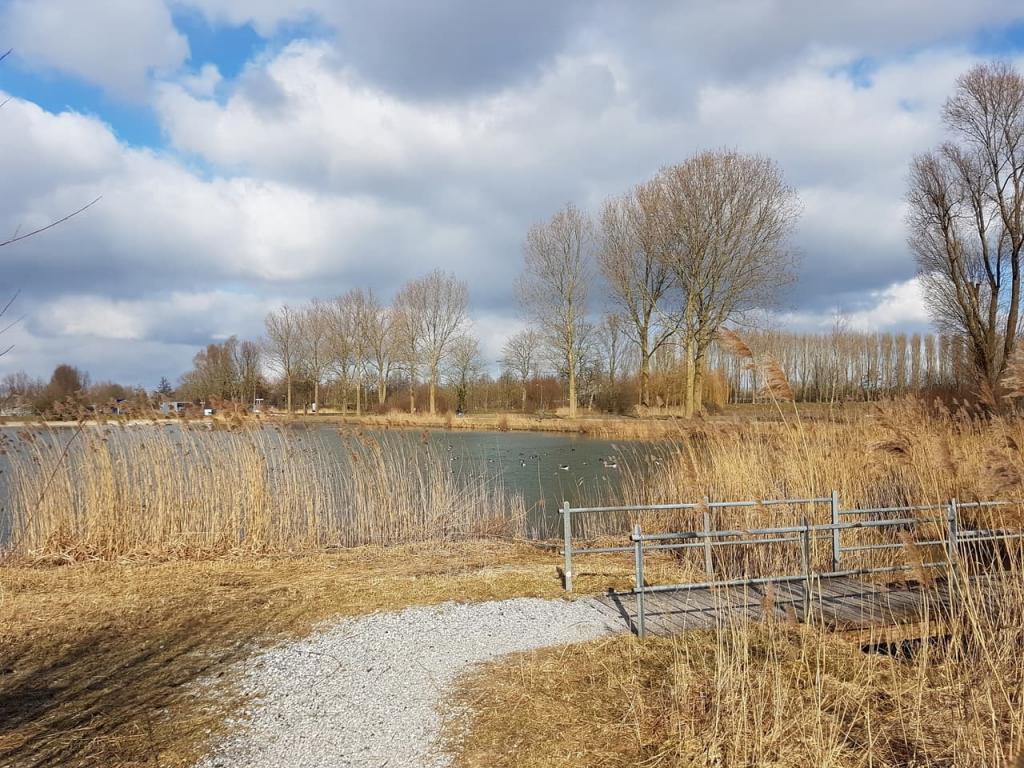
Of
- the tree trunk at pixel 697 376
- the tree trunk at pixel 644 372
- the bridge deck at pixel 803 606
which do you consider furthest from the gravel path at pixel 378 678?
the tree trunk at pixel 644 372

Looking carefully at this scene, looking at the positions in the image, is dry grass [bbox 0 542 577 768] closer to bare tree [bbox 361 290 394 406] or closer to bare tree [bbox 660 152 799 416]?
bare tree [bbox 660 152 799 416]

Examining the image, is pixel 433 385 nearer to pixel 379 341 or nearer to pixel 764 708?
pixel 379 341

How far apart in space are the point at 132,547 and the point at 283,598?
10.0 feet

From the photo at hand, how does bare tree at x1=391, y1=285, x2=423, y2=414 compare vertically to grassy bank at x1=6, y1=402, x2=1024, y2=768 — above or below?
above

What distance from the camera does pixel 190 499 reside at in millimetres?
8656

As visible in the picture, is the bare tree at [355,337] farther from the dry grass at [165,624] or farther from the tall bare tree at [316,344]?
the dry grass at [165,624]

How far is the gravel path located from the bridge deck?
422mm

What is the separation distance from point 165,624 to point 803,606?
5729 mm

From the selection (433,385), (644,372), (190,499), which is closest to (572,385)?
(644,372)

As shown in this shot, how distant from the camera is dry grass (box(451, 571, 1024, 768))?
3154mm

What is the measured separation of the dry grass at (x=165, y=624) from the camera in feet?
12.3

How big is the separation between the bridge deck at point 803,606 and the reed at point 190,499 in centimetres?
445

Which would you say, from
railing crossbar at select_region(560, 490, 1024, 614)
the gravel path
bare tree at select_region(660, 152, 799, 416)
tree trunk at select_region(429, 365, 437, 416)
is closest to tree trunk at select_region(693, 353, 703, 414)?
bare tree at select_region(660, 152, 799, 416)

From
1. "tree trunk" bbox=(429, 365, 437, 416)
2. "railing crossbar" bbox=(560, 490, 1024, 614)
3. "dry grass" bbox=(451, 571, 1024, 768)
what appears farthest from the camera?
"tree trunk" bbox=(429, 365, 437, 416)
